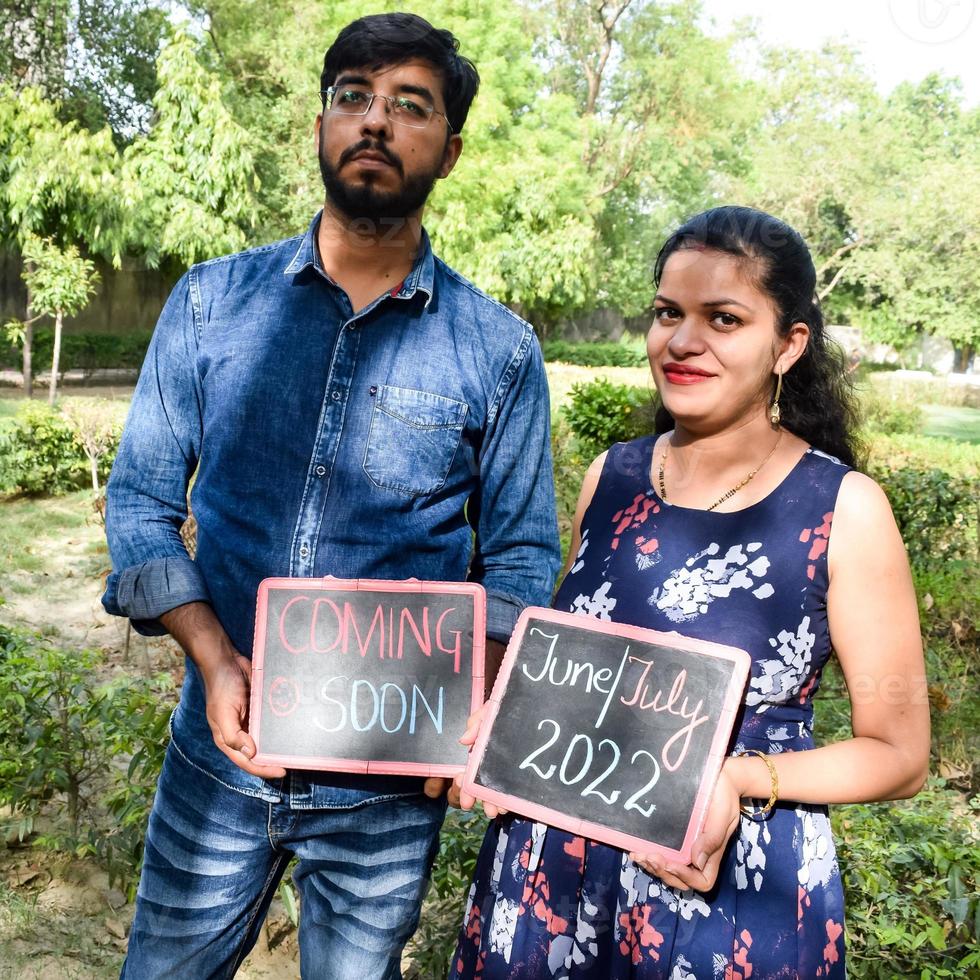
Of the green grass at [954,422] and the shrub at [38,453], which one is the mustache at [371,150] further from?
the green grass at [954,422]

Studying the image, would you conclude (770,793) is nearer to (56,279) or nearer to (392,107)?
(392,107)

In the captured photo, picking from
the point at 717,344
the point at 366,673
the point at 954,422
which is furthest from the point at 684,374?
the point at 954,422

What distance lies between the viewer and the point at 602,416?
9.80 meters

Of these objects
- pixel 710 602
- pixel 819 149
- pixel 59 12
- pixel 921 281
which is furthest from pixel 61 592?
pixel 819 149

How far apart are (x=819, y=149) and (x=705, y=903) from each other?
86.9 feet

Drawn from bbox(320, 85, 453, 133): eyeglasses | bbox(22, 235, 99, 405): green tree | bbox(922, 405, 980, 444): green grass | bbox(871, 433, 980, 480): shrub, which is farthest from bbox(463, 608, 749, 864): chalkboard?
bbox(922, 405, 980, 444): green grass

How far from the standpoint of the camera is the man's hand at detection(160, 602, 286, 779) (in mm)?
1520

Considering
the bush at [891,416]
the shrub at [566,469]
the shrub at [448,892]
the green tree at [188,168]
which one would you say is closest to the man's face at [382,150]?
the shrub at [448,892]

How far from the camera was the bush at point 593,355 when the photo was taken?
87.0 feet

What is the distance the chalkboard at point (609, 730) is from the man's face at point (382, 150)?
0.74 metres

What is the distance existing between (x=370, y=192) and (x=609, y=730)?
3.13ft

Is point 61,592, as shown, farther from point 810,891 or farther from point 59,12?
point 59,12

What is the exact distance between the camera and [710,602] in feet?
4.96

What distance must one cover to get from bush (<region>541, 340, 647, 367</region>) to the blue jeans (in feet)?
81.4
